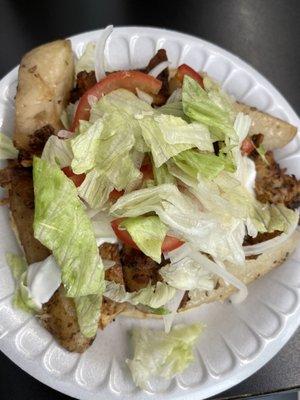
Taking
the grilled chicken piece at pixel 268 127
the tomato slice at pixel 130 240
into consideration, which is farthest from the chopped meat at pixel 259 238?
the grilled chicken piece at pixel 268 127

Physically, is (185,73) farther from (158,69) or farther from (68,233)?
(68,233)

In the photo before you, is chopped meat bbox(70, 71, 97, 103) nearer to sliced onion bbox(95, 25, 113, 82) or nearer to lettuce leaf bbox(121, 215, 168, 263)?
sliced onion bbox(95, 25, 113, 82)

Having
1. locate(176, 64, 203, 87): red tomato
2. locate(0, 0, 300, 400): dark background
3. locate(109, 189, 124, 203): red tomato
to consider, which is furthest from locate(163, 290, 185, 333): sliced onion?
locate(0, 0, 300, 400): dark background

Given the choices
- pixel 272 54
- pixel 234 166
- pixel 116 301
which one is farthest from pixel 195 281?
pixel 272 54

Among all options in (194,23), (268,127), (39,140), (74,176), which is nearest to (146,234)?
(74,176)

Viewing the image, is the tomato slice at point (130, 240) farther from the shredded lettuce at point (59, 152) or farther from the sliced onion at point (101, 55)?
the sliced onion at point (101, 55)

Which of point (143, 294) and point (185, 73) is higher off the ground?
point (185, 73)
